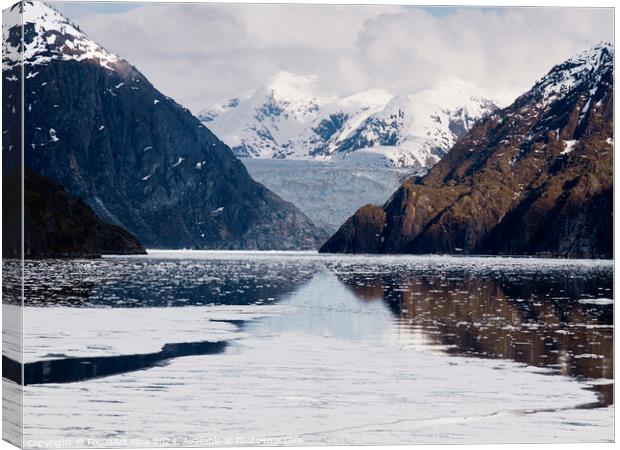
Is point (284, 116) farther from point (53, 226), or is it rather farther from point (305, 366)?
point (305, 366)

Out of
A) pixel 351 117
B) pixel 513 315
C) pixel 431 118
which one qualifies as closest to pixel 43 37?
pixel 513 315

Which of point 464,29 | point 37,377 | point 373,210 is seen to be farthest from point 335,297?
point 37,377

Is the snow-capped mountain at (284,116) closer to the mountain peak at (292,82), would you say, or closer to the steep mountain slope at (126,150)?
the mountain peak at (292,82)

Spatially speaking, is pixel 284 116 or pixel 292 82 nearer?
pixel 292 82

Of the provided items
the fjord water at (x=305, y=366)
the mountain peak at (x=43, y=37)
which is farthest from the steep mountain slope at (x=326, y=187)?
the mountain peak at (x=43, y=37)

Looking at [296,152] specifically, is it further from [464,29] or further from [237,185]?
[464,29]

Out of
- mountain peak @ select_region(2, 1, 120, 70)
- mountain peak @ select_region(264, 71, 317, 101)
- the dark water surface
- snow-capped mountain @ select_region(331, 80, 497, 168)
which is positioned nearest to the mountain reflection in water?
the dark water surface

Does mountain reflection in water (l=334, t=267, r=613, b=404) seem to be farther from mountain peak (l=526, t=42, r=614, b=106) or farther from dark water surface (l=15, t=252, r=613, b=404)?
mountain peak (l=526, t=42, r=614, b=106)
